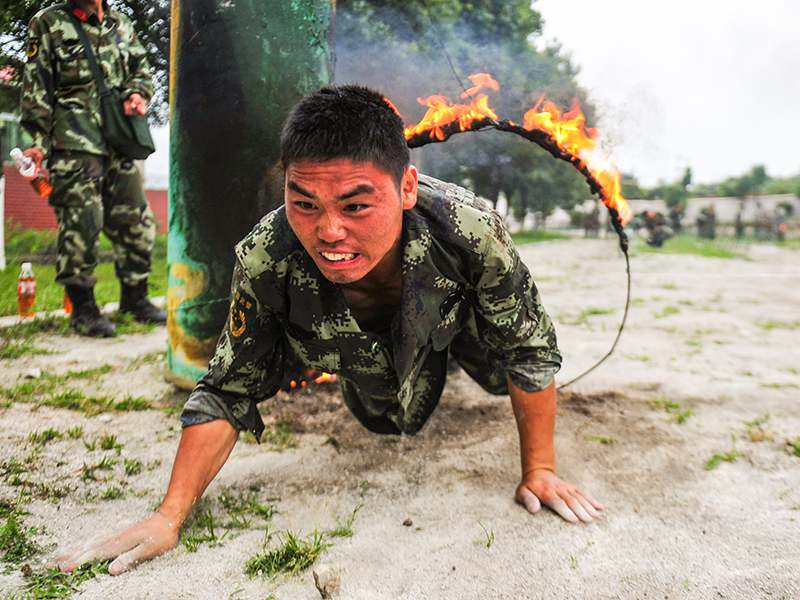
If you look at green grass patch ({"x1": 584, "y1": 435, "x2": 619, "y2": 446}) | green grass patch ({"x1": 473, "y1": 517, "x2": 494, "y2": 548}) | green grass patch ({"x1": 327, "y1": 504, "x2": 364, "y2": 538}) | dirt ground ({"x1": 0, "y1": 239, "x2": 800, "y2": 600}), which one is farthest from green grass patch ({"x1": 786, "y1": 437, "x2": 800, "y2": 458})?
green grass patch ({"x1": 327, "y1": 504, "x2": 364, "y2": 538})

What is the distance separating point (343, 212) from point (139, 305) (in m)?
3.21

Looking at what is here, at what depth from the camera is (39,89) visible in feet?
10.2

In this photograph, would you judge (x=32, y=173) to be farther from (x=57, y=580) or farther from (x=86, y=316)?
(x=57, y=580)

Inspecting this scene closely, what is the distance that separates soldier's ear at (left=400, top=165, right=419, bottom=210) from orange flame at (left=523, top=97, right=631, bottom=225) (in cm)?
117

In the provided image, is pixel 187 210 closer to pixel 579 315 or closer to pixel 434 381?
pixel 434 381

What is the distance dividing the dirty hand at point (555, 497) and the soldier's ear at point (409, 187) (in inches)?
41.9

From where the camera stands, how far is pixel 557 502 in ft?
6.22

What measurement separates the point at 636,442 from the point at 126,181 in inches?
139

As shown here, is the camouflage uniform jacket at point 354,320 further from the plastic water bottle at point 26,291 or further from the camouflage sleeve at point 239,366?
the plastic water bottle at point 26,291

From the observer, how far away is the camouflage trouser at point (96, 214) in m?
3.50

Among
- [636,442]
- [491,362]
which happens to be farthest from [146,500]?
[636,442]

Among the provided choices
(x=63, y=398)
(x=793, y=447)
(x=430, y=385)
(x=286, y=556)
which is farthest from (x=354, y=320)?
(x=793, y=447)

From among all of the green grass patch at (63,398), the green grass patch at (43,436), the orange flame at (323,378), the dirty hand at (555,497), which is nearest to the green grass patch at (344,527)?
the dirty hand at (555,497)

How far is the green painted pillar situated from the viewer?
92.1 inches
